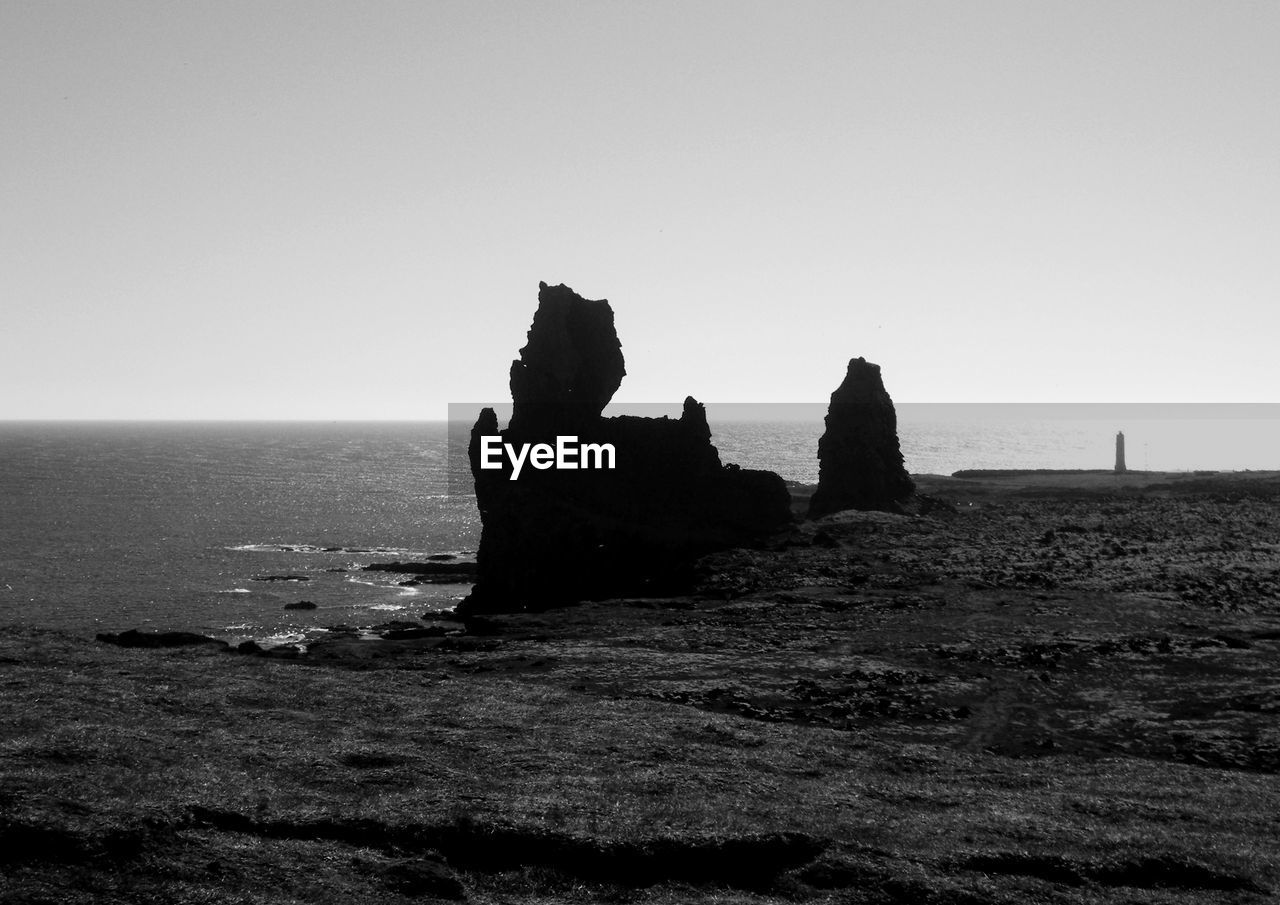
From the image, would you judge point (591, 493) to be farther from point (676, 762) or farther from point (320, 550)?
point (320, 550)

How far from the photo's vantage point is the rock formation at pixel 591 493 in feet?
188

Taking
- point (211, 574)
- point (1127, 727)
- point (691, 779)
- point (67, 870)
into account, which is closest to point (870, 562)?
point (1127, 727)

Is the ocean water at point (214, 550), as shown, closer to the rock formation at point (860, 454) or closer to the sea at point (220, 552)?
the sea at point (220, 552)

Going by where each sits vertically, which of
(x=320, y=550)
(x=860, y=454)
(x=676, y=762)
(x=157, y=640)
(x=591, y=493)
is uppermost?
(x=860, y=454)

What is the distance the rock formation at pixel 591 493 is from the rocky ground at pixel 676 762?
18144 millimetres

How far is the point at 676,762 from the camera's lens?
1981 centimetres

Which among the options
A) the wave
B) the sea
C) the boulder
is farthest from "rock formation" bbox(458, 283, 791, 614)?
the wave

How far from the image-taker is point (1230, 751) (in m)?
22.1

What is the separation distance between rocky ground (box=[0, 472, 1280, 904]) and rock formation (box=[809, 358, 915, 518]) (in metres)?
35.7

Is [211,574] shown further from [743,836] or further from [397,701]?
[743,836]

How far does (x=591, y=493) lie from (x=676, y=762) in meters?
41.5

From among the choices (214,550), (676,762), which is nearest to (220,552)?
(214,550)

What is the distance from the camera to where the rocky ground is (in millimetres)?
14445

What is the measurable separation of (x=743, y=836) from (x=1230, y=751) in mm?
13204
